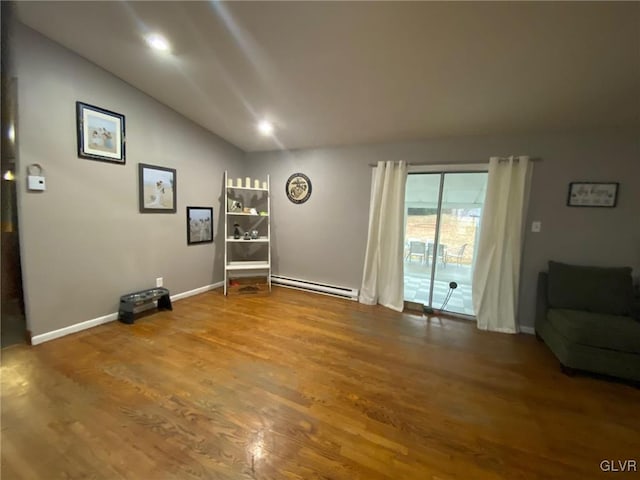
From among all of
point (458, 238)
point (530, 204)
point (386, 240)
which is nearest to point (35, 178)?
point (386, 240)

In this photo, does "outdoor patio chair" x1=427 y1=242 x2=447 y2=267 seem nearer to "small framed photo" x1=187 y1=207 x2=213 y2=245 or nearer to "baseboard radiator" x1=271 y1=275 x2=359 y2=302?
"baseboard radiator" x1=271 y1=275 x2=359 y2=302

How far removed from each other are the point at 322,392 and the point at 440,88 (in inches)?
103

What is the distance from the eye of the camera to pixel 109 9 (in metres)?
1.82

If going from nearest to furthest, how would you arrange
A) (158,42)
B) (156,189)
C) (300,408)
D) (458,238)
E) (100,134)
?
(300,408), (158,42), (100,134), (156,189), (458,238)

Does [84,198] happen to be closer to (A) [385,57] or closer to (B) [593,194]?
(A) [385,57]

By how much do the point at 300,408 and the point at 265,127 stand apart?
313cm

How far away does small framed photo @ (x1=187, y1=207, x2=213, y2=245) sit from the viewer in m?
3.54

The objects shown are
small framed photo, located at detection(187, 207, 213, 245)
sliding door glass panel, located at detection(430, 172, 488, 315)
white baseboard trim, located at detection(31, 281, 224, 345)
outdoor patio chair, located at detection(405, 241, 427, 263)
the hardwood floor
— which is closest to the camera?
the hardwood floor

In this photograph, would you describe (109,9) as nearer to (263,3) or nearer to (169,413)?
(263,3)

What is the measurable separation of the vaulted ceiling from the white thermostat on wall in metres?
1.10

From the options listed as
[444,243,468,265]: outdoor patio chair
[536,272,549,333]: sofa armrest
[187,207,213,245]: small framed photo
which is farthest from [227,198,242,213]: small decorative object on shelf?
[536,272,549,333]: sofa armrest

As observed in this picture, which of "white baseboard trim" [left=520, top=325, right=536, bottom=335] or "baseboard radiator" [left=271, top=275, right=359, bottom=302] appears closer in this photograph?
"white baseboard trim" [left=520, top=325, right=536, bottom=335]

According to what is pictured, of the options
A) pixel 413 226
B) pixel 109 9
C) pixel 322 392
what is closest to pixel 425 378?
pixel 322 392

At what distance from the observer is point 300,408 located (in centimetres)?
164
